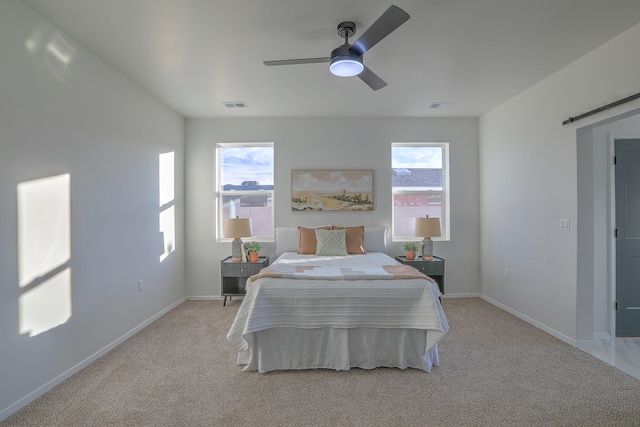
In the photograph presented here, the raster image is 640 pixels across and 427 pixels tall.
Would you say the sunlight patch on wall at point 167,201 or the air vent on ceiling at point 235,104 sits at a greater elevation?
the air vent on ceiling at point 235,104

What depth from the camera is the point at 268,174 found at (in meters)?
4.95

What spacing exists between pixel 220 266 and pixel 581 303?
4.25 m

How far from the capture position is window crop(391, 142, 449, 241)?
16.3 feet

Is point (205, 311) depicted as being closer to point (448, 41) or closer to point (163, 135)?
point (163, 135)

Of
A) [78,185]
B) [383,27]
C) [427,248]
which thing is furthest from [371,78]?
[427,248]

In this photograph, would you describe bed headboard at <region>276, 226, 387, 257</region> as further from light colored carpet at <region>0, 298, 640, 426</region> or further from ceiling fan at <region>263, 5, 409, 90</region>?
ceiling fan at <region>263, 5, 409, 90</region>

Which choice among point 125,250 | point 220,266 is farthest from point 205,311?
point 125,250

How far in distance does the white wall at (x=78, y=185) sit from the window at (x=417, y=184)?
10.8ft

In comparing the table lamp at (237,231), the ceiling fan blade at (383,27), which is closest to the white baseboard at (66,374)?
the table lamp at (237,231)

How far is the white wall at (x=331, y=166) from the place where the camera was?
481 cm

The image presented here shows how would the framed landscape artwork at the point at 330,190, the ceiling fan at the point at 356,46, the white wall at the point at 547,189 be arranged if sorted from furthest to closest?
1. the framed landscape artwork at the point at 330,190
2. the white wall at the point at 547,189
3. the ceiling fan at the point at 356,46

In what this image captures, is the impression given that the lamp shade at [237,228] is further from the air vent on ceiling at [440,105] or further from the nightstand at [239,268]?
the air vent on ceiling at [440,105]

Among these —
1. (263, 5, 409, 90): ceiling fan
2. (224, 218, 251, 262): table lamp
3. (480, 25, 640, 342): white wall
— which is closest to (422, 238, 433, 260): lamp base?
(480, 25, 640, 342): white wall

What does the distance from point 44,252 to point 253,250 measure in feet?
7.74
